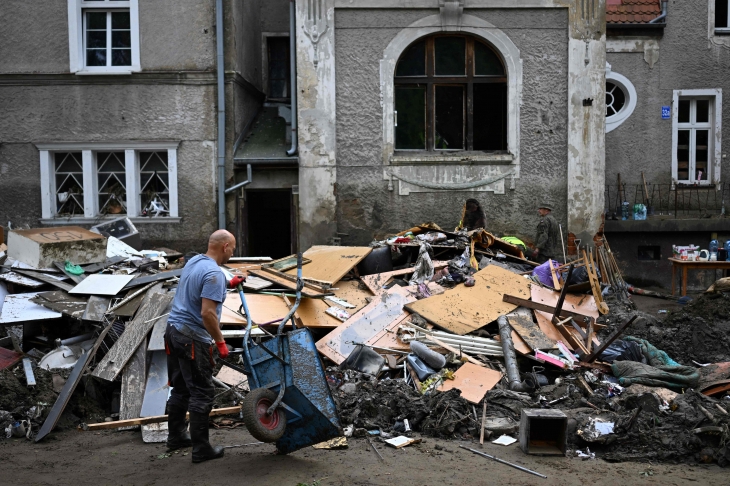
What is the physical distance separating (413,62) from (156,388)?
8680 mm

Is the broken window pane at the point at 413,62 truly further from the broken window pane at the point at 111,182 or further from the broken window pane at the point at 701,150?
the broken window pane at the point at 701,150

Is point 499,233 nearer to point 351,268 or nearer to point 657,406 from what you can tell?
point 351,268

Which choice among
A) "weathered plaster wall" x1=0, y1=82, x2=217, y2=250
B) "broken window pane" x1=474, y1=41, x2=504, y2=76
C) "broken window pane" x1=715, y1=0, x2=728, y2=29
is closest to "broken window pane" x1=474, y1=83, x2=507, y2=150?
"broken window pane" x1=474, y1=41, x2=504, y2=76

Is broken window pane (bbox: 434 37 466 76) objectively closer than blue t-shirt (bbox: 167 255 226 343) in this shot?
No

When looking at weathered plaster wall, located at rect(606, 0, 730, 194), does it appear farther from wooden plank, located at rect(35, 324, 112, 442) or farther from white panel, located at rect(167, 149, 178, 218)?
wooden plank, located at rect(35, 324, 112, 442)

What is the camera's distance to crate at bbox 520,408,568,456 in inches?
229

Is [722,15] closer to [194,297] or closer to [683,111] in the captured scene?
[683,111]

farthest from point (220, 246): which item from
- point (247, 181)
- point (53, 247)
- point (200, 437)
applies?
point (247, 181)

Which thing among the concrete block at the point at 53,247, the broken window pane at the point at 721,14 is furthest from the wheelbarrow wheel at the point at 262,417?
the broken window pane at the point at 721,14

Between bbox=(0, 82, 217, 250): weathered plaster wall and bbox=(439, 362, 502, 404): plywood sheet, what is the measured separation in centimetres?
728

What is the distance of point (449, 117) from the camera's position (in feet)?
45.2

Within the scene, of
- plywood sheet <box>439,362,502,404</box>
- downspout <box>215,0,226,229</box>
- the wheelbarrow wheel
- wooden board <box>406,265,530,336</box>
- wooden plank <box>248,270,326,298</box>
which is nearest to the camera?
the wheelbarrow wheel

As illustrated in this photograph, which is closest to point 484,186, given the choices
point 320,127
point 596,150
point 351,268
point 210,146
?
point 596,150

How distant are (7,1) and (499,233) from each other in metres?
10.1
